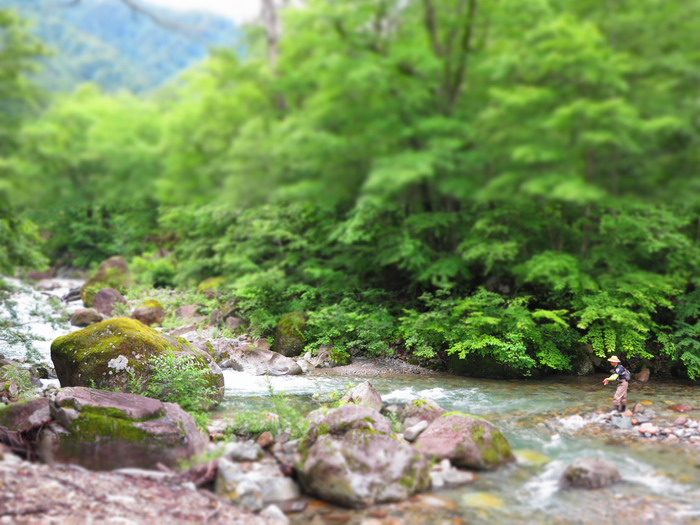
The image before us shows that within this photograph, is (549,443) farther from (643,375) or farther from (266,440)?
(643,375)

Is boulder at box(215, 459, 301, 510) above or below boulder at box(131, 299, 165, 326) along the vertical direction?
below

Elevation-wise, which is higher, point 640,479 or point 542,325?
point 542,325

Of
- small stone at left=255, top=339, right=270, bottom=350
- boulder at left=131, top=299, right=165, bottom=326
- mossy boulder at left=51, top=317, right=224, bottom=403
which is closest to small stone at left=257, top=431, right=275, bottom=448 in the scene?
mossy boulder at left=51, top=317, right=224, bottom=403

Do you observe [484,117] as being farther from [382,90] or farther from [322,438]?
[322,438]

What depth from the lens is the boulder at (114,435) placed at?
6.18 meters

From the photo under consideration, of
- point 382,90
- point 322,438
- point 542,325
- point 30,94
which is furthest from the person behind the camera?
point 30,94

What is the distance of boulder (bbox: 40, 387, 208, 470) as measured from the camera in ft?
20.3

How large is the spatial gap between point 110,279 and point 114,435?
55.9 feet

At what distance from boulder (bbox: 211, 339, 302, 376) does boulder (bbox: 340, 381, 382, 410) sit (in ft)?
11.0

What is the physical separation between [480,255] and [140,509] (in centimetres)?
1000

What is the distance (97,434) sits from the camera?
6289 millimetres

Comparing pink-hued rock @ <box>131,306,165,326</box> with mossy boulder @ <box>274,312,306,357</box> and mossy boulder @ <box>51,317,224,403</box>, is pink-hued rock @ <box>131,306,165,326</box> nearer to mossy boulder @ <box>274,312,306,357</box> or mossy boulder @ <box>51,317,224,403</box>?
mossy boulder @ <box>274,312,306,357</box>

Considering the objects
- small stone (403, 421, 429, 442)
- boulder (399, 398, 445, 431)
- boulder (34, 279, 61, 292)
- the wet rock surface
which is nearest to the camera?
the wet rock surface

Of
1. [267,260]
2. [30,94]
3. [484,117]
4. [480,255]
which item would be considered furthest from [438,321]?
[30,94]
